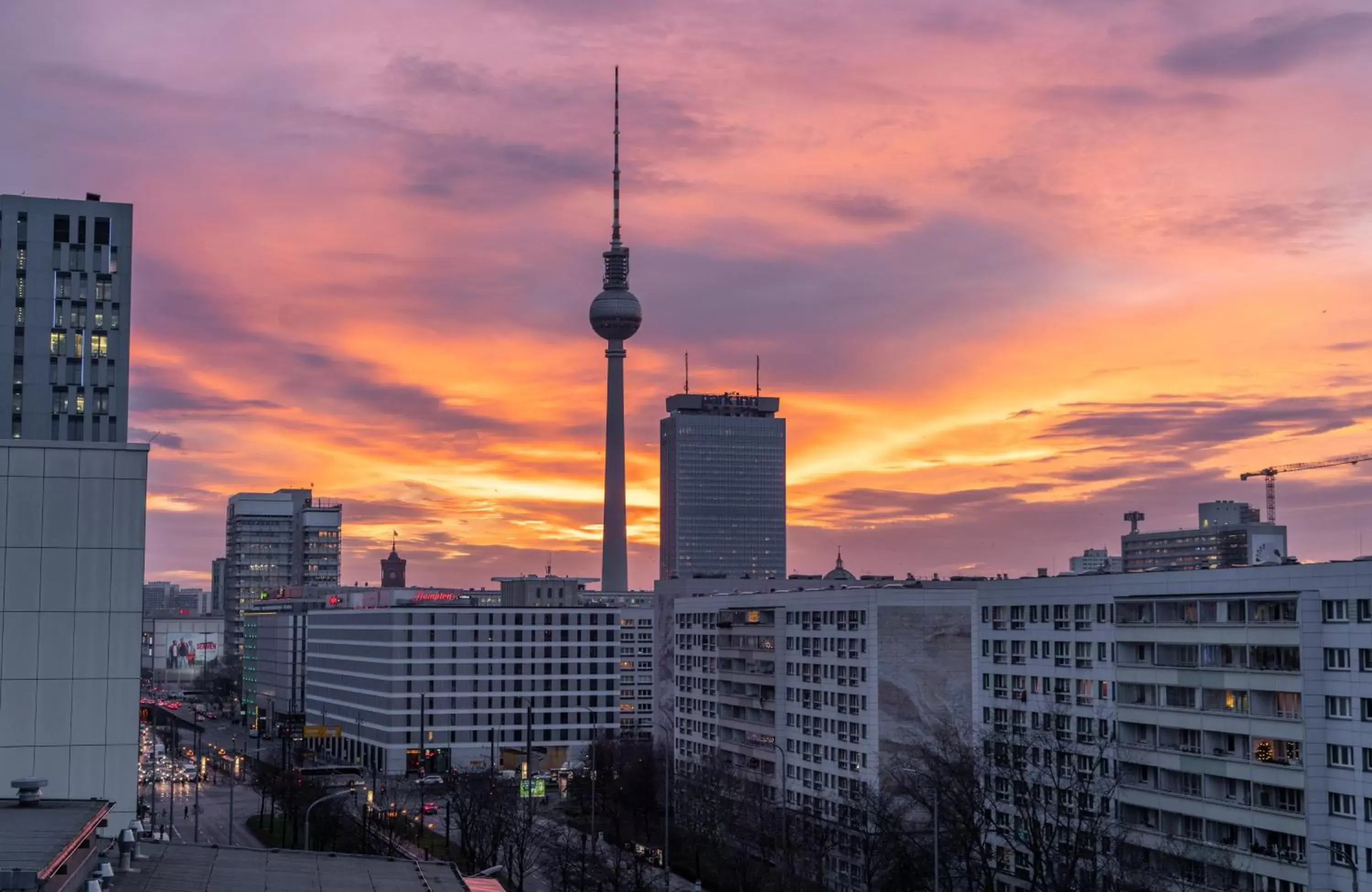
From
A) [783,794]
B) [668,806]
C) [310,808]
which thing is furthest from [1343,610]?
[310,808]

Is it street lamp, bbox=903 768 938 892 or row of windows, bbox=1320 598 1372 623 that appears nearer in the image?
row of windows, bbox=1320 598 1372 623

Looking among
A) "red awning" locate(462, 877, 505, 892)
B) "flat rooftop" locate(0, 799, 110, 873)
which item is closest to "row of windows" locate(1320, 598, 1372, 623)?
"red awning" locate(462, 877, 505, 892)

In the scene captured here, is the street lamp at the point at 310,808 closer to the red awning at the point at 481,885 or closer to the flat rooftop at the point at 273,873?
the red awning at the point at 481,885

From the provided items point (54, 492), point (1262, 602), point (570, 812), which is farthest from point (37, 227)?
point (1262, 602)

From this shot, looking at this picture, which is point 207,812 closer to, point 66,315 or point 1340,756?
point 66,315

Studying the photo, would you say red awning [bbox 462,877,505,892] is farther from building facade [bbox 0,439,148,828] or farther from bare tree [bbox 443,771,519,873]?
bare tree [bbox 443,771,519,873]

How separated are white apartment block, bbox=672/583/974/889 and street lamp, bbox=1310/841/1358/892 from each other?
140 feet

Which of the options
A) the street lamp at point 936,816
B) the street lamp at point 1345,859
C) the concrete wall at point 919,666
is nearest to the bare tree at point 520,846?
the street lamp at point 936,816

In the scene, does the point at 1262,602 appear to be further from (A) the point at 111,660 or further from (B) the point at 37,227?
(B) the point at 37,227

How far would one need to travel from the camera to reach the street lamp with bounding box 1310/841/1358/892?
8788 centimetres

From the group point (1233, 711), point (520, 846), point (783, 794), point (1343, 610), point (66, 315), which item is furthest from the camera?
point (66, 315)

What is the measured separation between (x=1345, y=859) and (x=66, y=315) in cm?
13479

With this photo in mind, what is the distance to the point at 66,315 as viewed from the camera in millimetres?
160125

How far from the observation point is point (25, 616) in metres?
68.8
